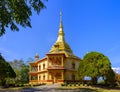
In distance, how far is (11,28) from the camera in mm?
21953

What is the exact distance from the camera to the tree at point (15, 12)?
69.9 ft

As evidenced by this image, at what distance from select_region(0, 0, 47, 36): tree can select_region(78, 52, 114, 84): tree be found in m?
20.8

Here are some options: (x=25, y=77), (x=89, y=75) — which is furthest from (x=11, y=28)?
(x=25, y=77)

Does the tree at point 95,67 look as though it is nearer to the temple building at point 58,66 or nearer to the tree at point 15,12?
the temple building at point 58,66

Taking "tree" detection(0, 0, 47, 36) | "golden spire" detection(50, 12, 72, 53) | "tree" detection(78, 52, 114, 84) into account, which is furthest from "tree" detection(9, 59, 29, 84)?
"tree" detection(0, 0, 47, 36)

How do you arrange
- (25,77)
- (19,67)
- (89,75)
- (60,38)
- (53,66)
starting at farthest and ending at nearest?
(19,67)
(25,77)
(60,38)
(53,66)
(89,75)

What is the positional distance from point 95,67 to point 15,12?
72.8 feet

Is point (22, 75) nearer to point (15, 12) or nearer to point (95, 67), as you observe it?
point (95, 67)

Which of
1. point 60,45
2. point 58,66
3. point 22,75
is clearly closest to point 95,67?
point 58,66

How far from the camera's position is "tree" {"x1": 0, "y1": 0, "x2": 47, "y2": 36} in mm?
21297

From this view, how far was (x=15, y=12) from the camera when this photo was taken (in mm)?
21766

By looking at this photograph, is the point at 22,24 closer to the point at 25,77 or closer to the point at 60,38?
the point at 60,38

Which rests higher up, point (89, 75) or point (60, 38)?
point (60, 38)

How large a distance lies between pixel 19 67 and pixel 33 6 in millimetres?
55242
